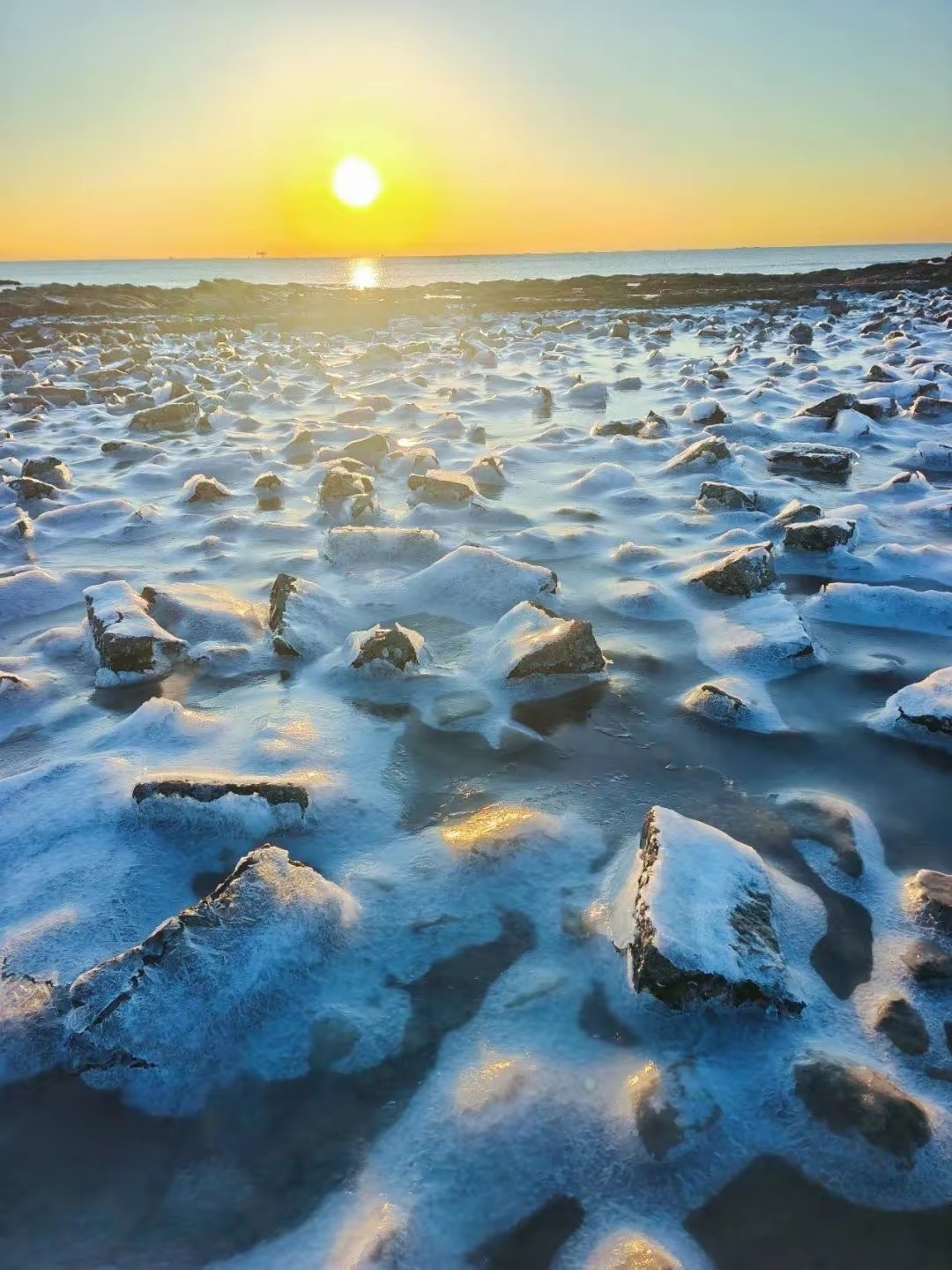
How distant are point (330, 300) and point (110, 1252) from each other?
944 inches

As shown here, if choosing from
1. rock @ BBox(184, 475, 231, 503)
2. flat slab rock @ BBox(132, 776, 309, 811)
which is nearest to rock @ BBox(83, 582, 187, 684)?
flat slab rock @ BBox(132, 776, 309, 811)

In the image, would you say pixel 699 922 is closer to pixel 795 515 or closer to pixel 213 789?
pixel 213 789

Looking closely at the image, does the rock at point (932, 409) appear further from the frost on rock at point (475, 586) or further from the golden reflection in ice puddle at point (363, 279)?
the golden reflection in ice puddle at point (363, 279)

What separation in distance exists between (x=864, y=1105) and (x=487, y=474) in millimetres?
3835

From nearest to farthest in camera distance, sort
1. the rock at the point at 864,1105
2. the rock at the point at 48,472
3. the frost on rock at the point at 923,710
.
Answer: the rock at the point at 864,1105, the frost on rock at the point at 923,710, the rock at the point at 48,472

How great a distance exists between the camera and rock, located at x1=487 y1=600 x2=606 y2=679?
229 centimetres

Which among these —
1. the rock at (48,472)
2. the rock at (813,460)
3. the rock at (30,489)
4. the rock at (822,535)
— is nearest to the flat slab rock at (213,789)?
the rock at (822,535)

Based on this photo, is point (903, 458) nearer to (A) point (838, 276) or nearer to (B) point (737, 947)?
(B) point (737, 947)

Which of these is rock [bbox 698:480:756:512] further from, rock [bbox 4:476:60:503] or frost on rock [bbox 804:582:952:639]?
rock [bbox 4:476:60:503]

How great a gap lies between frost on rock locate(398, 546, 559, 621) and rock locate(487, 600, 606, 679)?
417mm

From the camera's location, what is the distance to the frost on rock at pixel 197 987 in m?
1.24

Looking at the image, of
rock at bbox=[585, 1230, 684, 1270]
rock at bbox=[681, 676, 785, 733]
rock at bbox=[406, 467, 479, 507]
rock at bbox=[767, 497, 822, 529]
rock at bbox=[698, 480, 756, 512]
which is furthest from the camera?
rock at bbox=[406, 467, 479, 507]

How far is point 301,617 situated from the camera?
8.59 ft

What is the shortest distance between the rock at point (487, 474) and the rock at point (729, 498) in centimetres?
122
